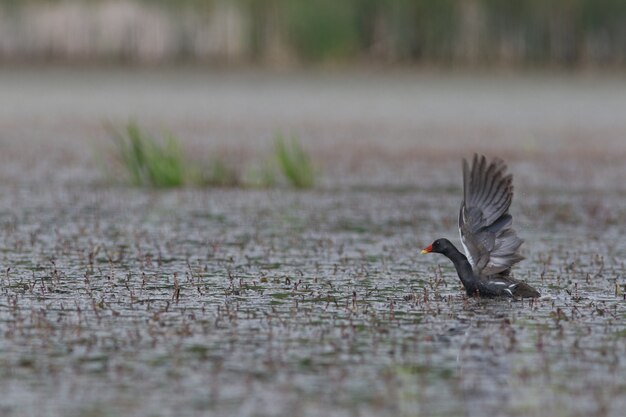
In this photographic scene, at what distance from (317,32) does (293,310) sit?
1165 inches

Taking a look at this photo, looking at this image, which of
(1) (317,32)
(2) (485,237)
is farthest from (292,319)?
(1) (317,32)

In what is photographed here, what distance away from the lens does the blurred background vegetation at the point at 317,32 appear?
40.1 metres

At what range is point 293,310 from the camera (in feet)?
39.7

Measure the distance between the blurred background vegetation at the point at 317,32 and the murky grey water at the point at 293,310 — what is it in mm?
18951

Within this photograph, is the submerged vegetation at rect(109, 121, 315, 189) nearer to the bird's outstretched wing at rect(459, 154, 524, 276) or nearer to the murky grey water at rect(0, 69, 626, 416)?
the murky grey water at rect(0, 69, 626, 416)

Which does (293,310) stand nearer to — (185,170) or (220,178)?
(220,178)

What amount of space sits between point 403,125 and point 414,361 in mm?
24799

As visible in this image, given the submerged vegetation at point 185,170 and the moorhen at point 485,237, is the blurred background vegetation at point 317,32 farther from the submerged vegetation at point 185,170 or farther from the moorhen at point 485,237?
the moorhen at point 485,237

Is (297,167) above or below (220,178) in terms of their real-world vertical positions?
above

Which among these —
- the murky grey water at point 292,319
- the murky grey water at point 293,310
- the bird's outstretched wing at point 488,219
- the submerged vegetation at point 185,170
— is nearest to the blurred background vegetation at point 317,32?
the submerged vegetation at point 185,170

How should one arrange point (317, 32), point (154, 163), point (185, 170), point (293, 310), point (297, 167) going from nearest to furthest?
point (293, 310) < point (154, 163) < point (297, 167) < point (185, 170) < point (317, 32)

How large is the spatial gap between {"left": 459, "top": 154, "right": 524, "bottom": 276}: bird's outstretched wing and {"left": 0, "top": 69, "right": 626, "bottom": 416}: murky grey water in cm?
41

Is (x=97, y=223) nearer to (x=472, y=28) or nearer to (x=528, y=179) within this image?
(x=528, y=179)

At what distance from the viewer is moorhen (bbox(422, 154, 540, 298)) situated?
42.8ft
